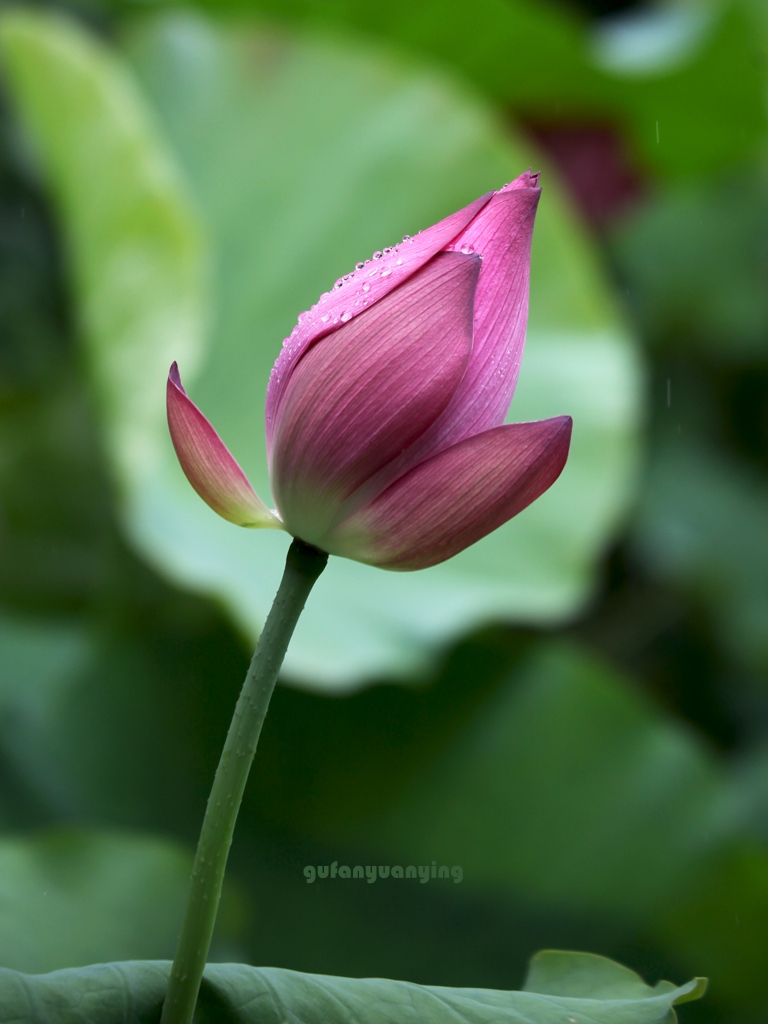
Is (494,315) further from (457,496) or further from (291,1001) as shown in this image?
(291,1001)

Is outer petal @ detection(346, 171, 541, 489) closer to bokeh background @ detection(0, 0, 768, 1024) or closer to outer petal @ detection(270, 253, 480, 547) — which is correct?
outer petal @ detection(270, 253, 480, 547)

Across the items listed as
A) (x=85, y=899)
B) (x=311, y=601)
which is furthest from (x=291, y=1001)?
(x=311, y=601)

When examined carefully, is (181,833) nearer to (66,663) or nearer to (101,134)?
(66,663)

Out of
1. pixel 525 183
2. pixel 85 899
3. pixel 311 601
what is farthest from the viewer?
pixel 311 601

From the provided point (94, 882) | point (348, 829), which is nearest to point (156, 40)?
point (348, 829)

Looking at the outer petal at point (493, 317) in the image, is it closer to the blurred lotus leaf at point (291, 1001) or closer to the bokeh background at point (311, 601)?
the blurred lotus leaf at point (291, 1001)

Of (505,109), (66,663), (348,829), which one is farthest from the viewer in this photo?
(505,109)
